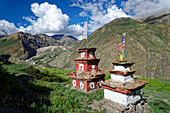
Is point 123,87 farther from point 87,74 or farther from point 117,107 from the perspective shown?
point 87,74

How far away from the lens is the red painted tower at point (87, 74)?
1679 centimetres

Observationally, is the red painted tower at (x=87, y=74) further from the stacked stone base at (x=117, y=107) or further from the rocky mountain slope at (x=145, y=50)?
the rocky mountain slope at (x=145, y=50)

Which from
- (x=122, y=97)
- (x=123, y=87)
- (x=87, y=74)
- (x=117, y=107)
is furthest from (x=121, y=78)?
(x=87, y=74)

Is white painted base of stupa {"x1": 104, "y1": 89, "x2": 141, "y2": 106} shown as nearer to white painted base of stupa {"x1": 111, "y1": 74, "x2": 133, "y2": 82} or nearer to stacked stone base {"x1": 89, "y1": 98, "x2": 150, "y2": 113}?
stacked stone base {"x1": 89, "y1": 98, "x2": 150, "y2": 113}

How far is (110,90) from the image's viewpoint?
12.8m

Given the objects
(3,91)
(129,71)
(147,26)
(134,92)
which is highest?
(147,26)

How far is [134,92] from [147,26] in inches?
3853

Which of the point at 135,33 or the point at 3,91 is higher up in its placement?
the point at 135,33

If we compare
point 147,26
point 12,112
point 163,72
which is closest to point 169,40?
point 147,26

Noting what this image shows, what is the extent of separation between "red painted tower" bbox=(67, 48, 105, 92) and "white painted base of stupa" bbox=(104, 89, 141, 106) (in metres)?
4.00

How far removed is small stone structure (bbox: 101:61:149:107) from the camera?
11496 millimetres

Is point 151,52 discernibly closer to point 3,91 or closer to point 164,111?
point 164,111

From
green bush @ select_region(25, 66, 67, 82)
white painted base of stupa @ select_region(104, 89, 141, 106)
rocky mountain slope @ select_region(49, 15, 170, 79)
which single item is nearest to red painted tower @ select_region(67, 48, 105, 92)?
white painted base of stupa @ select_region(104, 89, 141, 106)

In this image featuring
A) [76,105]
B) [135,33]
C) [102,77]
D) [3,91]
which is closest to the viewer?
[3,91]
